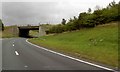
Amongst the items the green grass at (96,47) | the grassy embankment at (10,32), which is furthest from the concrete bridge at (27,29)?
the green grass at (96,47)

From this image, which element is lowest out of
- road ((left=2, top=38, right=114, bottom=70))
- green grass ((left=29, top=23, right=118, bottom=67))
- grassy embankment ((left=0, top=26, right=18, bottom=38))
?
grassy embankment ((left=0, top=26, right=18, bottom=38))

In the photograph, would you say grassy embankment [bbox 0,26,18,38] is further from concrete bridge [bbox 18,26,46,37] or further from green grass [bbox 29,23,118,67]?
green grass [bbox 29,23,118,67]

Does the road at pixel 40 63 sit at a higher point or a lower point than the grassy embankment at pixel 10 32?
higher

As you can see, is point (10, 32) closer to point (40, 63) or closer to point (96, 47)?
point (96, 47)

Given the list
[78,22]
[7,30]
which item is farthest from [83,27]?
[7,30]

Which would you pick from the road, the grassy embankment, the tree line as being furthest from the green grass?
the grassy embankment

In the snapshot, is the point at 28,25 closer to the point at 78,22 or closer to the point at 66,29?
the point at 66,29

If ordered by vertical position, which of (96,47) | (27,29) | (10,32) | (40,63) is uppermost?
(40,63)

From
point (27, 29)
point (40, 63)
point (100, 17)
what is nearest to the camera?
point (40, 63)

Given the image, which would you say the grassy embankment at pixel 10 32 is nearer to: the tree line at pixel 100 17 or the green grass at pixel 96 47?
the tree line at pixel 100 17

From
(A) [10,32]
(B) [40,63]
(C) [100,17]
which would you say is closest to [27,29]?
(A) [10,32]

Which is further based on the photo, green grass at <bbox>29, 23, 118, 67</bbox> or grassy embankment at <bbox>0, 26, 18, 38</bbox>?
grassy embankment at <bbox>0, 26, 18, 38</bbox>

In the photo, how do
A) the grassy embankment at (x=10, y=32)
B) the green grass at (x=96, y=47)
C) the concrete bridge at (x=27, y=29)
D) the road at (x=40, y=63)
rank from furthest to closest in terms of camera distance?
1. the grassy embankment at (x=10, y=32)
2. the concrete bridge at (x=27, y=29)
3. the green grass at (x=96, y=47)
4. the road at (x=40, y=63)

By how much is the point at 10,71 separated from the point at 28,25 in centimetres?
9267
